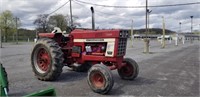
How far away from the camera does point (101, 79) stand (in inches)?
319

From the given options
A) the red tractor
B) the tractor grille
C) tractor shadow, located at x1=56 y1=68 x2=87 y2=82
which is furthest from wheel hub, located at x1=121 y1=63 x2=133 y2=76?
tractor shadow, located at x1=56 y1=68 x2=87 y2=82

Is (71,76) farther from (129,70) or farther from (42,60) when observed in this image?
(129,70)

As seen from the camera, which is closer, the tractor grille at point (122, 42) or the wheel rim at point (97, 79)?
the wheel rim at point (97, 79)

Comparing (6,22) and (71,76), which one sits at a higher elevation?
(6,22)

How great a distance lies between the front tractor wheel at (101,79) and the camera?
7.73 meters

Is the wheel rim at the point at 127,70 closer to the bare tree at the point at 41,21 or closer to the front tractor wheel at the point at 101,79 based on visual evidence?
the front tractor wheel at the point at 101,79

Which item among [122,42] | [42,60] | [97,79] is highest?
[122,42]

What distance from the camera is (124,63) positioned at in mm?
9742

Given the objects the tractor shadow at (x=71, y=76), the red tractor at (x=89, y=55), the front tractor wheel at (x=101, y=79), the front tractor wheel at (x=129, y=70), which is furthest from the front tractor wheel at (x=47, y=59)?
the front tractor wheel at (x=129, y=70)

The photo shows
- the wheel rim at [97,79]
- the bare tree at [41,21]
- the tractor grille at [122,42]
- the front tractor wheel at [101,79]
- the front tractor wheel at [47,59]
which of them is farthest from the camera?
the bare tree at [41,21]

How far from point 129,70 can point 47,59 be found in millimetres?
2923

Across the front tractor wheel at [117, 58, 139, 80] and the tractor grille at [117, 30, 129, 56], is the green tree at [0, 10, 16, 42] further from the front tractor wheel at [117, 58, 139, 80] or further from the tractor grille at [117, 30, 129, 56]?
the tractor grille at [117, 30, 129, 56]

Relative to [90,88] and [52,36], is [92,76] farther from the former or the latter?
[52,36]

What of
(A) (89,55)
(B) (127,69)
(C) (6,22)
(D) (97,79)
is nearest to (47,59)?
(A) (89,55)
